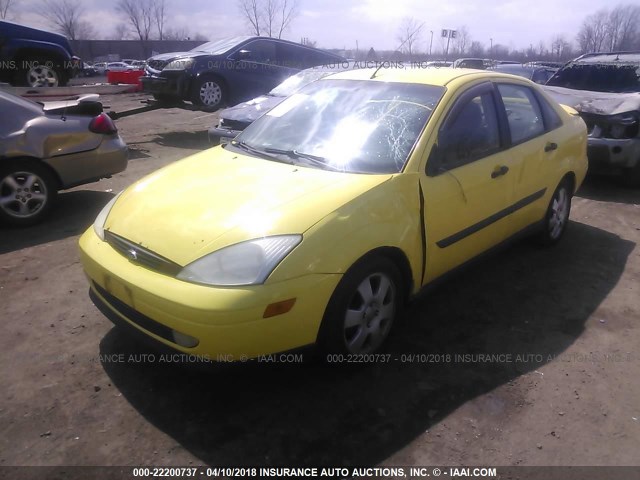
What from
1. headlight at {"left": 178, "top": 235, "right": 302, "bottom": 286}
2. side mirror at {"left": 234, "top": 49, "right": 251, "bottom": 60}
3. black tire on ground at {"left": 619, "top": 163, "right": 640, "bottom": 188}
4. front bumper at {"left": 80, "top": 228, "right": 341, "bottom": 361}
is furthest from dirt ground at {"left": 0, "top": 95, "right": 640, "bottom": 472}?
side mirror at {"left": 234, "top": 49, "right": 251, "bottom": 60}

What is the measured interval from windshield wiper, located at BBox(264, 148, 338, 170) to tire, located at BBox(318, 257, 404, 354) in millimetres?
689

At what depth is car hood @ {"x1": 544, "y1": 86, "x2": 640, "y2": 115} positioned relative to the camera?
627 centimetres

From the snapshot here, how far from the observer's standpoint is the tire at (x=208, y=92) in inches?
380

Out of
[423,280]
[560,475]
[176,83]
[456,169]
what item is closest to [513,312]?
[423,280]

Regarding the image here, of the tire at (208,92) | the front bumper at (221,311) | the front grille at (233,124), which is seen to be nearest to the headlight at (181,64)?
the tire at (208,92)

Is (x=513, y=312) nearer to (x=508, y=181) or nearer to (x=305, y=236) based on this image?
(x=508, y=181)

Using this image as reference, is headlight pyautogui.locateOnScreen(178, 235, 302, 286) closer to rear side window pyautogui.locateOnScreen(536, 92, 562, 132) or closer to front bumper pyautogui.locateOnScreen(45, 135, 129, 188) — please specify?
rear side window pyautogui.locateOnScreen(536, 92, 562, 132)

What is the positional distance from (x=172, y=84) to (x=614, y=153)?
7413mm

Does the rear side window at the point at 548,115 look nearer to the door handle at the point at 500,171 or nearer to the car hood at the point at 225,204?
the door handle at the point at 500,171

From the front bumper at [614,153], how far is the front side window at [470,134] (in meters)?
3.44

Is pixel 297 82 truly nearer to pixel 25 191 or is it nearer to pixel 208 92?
pixel 208 92

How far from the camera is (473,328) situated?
3.31m

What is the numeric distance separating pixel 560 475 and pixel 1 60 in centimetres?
1245

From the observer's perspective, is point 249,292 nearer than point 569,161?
Yes
